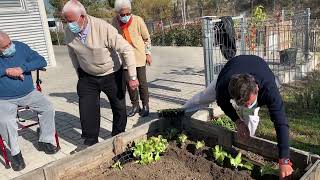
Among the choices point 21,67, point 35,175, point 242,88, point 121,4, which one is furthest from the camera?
point 121,4

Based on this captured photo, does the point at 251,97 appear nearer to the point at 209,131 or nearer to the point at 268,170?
the point at 268,170

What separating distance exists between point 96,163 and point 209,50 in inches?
117

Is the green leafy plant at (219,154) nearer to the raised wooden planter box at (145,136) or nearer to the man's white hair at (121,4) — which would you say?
the raised wooden planter box at (145,136)

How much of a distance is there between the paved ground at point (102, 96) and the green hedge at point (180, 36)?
315 centimetres

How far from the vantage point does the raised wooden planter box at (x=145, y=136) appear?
269cm

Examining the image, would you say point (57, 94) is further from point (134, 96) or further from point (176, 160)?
point (176, 160)

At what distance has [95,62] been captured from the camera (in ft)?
12.9

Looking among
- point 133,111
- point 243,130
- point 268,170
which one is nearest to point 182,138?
point 243,130

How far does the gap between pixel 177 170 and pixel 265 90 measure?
3.84 feet

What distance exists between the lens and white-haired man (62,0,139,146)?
3.75 metres

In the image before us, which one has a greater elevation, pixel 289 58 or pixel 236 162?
pixel 289 58

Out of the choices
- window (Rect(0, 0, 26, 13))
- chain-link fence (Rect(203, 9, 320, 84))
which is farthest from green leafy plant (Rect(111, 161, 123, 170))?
window (Rect(0, 0, 26, 13))

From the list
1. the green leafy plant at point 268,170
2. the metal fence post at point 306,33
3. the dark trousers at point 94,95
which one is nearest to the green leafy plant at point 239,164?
the green leafy plant at point 268,170

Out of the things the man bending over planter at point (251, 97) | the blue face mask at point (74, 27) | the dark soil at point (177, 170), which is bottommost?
the dark soil at point (177, 170)
